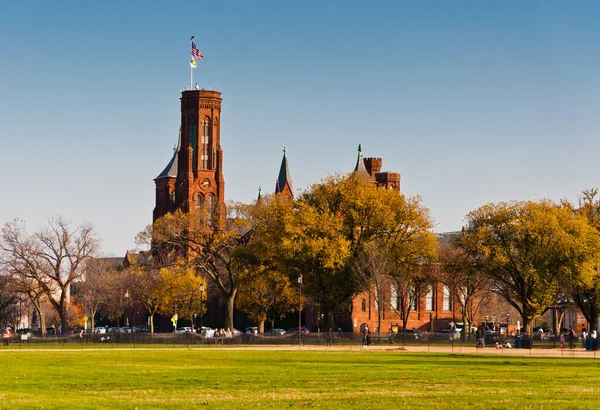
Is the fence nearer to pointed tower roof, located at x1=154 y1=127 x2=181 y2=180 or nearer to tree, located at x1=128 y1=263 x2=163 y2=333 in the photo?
tree, located at x1=128 y1=263 x2=163 y2=333

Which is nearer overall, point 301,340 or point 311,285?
point 301,340

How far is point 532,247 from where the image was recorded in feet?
289

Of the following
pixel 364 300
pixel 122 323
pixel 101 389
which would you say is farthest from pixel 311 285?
pixel 122 323

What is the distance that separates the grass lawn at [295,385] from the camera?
86.2 feet

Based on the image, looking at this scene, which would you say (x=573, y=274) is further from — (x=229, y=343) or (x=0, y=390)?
(x=0, y=390)

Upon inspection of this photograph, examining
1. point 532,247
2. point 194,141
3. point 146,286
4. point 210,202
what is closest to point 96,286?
point 146,286

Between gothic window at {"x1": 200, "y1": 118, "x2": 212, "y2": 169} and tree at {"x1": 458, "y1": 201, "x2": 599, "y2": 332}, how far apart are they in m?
76.1

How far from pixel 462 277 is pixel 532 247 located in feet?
66.2

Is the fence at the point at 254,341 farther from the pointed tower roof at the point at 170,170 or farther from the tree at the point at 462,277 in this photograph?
the pointed tower roof at the point at 170,170

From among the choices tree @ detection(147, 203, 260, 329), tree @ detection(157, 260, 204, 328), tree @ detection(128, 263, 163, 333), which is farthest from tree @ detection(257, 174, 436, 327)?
tree @ detection(128, 263, 163, 333)

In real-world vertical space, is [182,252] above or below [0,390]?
above

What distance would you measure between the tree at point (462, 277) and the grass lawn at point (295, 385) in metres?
43.4

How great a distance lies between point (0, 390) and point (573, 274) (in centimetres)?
6423

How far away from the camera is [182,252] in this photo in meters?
139
